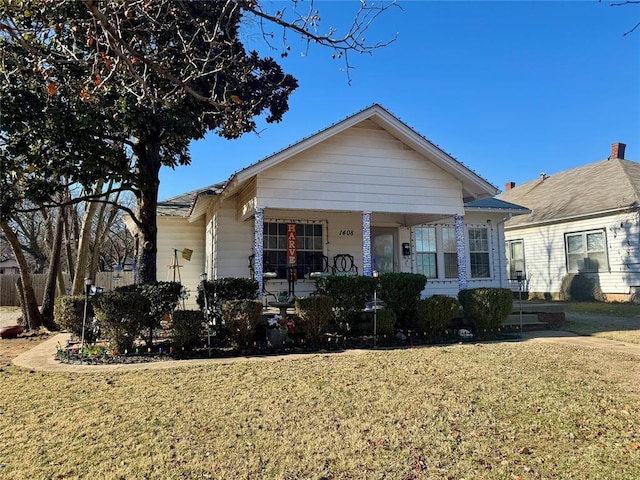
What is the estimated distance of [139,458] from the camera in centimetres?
350

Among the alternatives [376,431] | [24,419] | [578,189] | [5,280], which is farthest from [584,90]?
[5,280]

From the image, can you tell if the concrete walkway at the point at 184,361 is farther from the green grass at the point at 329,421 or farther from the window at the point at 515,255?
the window at the point at 515,255

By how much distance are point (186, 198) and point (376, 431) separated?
14.1m

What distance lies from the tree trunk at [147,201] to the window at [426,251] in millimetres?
8020

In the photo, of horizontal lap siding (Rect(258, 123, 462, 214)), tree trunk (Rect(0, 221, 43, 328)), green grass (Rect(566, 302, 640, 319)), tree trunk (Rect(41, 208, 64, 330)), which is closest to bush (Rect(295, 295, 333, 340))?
horizontal lap siding (Rect(258, 123, 462, 214))

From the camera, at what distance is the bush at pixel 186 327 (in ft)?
24.4

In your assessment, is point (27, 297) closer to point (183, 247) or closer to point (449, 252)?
point (183, 247)

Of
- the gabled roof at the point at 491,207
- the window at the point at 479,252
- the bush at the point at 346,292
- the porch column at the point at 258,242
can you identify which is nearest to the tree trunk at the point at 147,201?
the porch column at the point at 258,242

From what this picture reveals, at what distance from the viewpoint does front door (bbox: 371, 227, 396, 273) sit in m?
13.7

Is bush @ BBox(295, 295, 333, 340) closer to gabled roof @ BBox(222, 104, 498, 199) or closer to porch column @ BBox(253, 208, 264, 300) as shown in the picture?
porch column @ BBox(253, 208, 264, 300)

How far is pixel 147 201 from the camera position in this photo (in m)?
9.77

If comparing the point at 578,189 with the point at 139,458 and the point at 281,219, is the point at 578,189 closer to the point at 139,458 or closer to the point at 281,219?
the point at 281,219

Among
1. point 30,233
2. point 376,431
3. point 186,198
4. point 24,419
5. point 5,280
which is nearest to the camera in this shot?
point 376,431

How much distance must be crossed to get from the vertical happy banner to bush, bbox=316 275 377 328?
10.2ft
